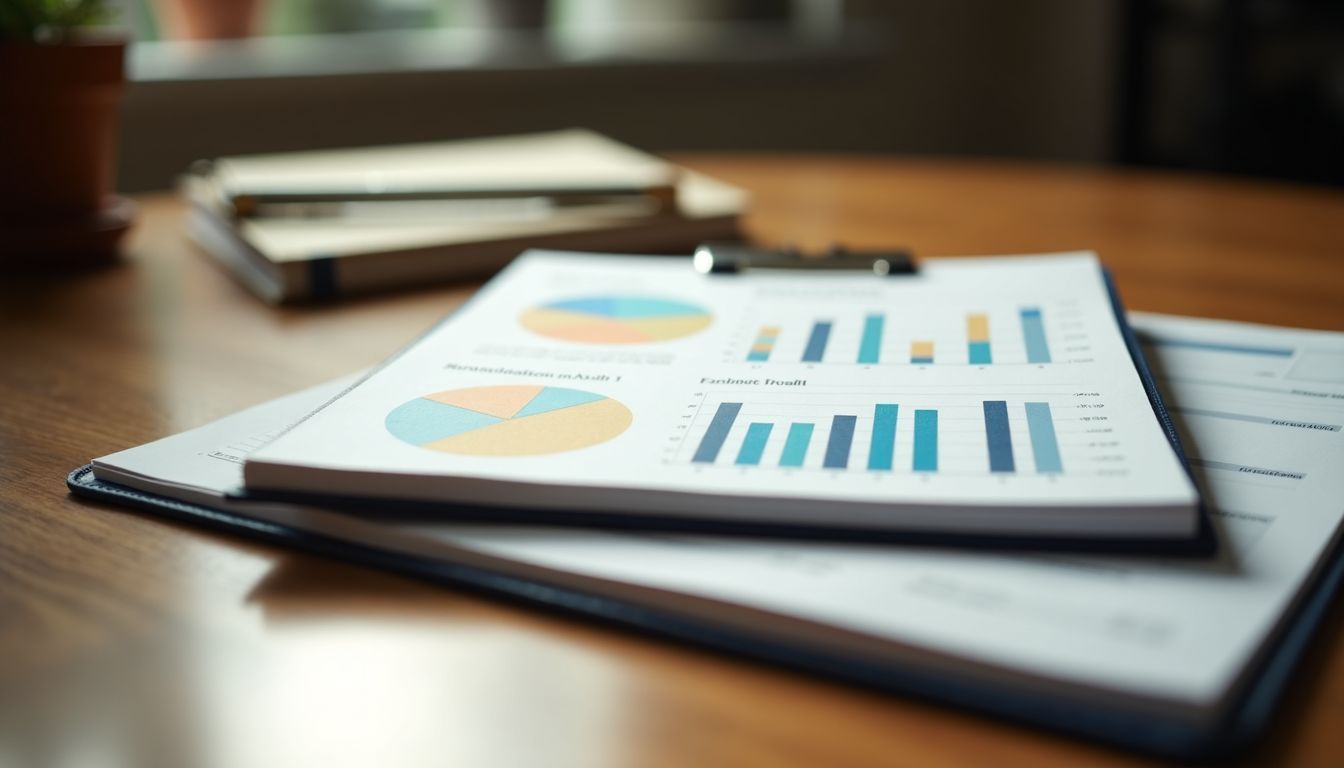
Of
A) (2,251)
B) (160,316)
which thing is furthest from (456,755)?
(2,251)

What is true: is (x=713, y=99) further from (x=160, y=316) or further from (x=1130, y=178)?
(x=160, y=316)

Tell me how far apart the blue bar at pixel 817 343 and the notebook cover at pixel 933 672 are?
0.61ft

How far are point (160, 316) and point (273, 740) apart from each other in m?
0.49

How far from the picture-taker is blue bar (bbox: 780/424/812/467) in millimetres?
366

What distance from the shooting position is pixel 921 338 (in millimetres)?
506

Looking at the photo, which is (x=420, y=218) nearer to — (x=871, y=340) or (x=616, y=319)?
(x=616, y=319)

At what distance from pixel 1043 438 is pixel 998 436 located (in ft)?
0.05

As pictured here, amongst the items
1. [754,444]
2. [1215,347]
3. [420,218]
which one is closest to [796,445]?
[754,444]

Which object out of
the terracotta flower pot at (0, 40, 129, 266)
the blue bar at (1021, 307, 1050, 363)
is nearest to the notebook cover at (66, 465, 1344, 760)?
the blue bar at (1021, 307, 1050, 363)

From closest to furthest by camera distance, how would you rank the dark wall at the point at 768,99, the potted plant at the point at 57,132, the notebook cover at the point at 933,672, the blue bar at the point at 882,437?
1. the notebook cover at the point at 933,672
2. the blue bar at the point at 882,437
3. the potted plant at the point at 57,132
4. the dark wall at the point at 768,99

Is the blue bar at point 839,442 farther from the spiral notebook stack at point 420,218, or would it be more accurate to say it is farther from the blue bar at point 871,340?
the spiral notebook stack at point 420,218

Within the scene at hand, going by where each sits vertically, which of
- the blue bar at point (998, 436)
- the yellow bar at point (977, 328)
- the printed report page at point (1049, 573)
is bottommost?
the printed report page at point (1049, 573)

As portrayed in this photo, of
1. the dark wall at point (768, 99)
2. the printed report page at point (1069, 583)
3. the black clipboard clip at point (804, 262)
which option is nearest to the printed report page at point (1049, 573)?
the printed report page at point (1069, 583)

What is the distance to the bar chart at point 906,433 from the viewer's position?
1.17ft
